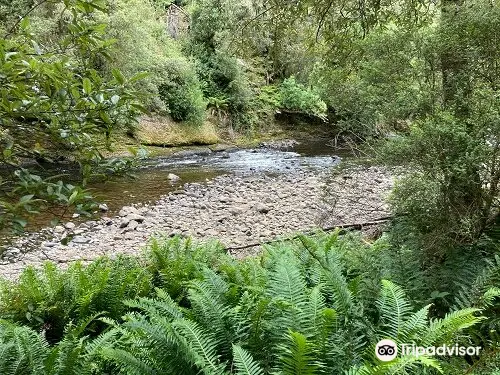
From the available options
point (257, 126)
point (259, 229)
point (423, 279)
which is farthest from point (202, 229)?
point (257, 126)

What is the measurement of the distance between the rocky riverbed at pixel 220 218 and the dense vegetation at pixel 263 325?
293 centimetres

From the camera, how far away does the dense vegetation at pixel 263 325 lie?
2.33 m

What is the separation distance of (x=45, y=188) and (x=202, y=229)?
7299 millimetres

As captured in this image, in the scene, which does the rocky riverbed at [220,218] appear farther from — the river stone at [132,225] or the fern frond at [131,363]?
the fern frond at [131,363]

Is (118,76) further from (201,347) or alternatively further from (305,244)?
(305,244)

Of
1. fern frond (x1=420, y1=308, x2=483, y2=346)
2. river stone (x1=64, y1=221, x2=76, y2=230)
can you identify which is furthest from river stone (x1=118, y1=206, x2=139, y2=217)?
fern frond (x1=420, y1=308, x2=483, y2=346)

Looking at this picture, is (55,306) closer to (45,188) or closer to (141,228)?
(45,188)

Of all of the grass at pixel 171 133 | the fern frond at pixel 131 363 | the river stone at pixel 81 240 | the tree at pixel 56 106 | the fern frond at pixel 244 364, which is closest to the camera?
the tree at pixel 56 106

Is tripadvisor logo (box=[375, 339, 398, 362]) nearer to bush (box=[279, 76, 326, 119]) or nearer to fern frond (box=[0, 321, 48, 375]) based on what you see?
fern frond (box=[0, 321, 48, 375])

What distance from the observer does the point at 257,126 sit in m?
26.2

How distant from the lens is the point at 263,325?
2.70 meters

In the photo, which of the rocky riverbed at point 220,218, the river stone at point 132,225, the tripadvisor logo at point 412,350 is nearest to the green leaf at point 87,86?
the tripadvisor logo at point 412,350

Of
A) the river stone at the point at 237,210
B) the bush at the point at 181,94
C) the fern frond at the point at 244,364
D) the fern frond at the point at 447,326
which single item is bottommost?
the river stone at the point at 237,210

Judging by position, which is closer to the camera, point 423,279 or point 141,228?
point 423,279
